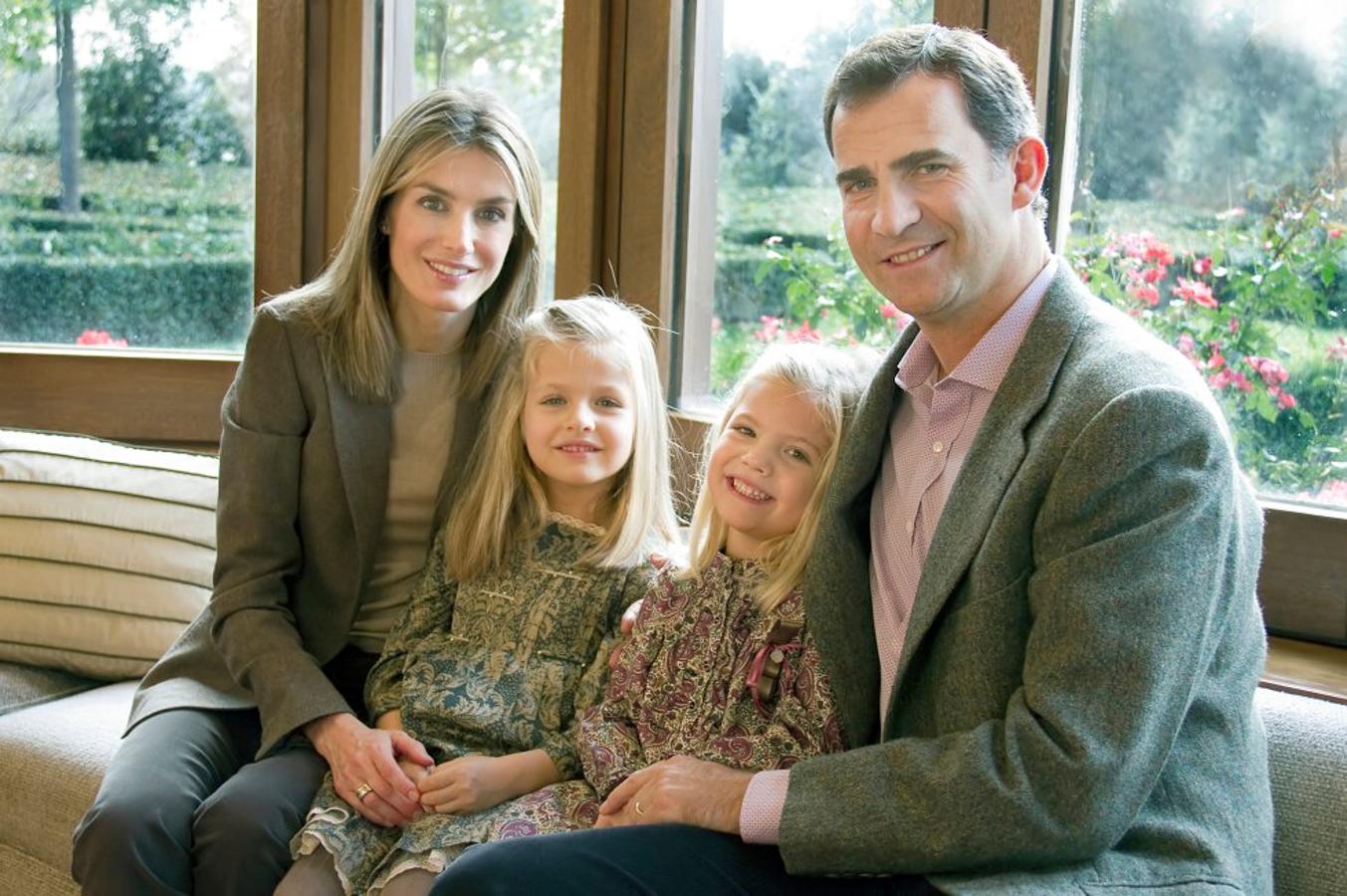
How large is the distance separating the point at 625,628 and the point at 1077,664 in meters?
0.76

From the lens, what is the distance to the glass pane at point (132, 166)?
3.28 m

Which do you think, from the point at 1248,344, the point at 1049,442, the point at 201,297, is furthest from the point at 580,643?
→ the point at 201,297

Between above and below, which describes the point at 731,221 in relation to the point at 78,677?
above

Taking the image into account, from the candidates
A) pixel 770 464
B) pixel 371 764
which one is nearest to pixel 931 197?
pixel 770 464

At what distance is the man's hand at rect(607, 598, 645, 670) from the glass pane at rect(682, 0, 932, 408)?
0.68m

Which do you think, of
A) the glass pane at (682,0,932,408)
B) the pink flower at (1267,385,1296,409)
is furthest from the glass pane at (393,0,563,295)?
the pink flower at (1267,385,1296,409)

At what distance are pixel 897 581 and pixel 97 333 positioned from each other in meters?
2.27

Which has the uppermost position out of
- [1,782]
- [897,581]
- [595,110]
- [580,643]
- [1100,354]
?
[595,110]

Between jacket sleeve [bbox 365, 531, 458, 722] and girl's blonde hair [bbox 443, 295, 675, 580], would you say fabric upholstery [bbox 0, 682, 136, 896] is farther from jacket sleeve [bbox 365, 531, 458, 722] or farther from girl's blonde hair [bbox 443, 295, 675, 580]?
girl's blonde hair [bbox 443, 295, 675, 580]

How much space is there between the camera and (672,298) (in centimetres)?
272

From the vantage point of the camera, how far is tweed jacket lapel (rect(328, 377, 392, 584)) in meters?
2.18

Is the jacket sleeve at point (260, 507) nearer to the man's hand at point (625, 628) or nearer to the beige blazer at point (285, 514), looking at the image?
the beige blazer at point (285, 514)

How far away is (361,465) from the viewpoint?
219 centimetres

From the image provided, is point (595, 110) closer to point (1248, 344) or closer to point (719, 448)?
point (719, 448)
